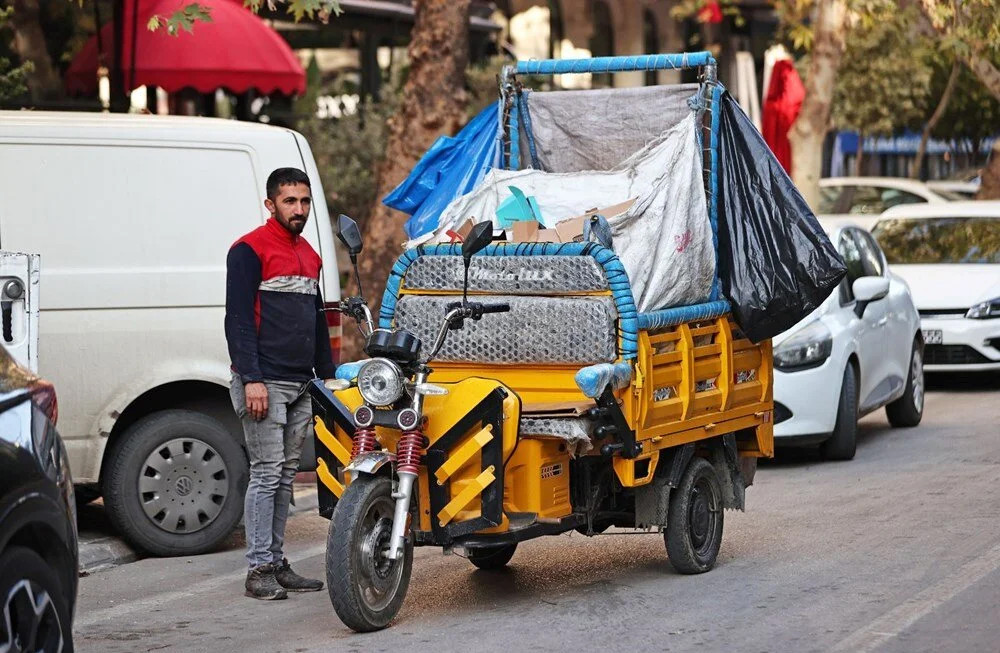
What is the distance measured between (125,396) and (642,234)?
9.27 ft

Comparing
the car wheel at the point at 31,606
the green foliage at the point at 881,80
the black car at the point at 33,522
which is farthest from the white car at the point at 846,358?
the green foliage at the point at 881,80

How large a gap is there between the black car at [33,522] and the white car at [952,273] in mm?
10893

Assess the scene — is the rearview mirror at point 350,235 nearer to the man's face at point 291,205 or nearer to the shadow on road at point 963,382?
the man's face at point 291,205

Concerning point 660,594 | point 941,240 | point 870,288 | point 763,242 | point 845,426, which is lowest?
point 660,594

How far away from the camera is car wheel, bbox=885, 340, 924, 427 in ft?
43.1

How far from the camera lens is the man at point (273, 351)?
7.34 m

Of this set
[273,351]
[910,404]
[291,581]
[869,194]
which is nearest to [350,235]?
[273,351]

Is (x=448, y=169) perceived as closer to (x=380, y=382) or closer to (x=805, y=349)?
(x=380, y=382)

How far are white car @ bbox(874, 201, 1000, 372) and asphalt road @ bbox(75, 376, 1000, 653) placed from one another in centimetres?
487

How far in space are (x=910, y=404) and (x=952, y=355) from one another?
6.44 feet

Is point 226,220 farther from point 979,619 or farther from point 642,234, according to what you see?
point 979,619

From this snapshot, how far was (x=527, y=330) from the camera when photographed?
7445mm

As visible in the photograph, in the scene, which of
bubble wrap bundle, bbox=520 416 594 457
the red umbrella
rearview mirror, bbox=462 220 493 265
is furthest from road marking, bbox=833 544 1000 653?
the red umbrella

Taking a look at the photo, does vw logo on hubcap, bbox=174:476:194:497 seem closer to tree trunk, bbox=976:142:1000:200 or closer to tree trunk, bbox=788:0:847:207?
tree trunk, bbox=788:0:847:207
